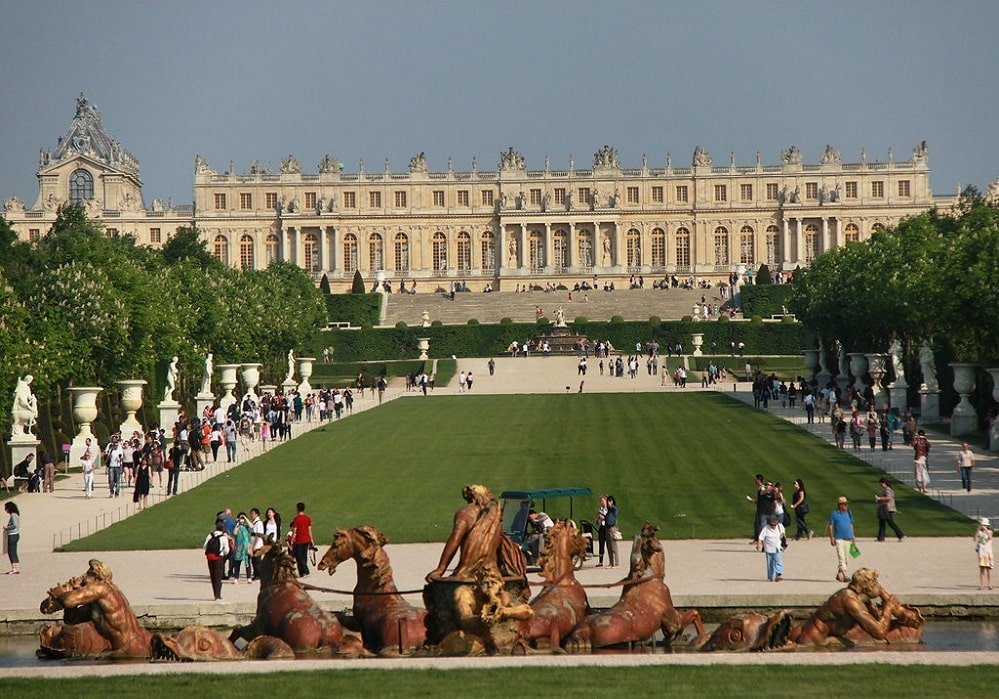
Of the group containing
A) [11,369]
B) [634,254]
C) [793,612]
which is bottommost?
[793,612]

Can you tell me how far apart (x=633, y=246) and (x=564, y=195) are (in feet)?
21.3

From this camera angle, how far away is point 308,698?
15.3m

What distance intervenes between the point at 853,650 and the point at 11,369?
25.6m

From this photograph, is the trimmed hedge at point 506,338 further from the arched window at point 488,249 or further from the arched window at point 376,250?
the arched window at point 376,250

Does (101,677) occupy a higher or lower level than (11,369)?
lower

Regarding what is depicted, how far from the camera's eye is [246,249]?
132125mm

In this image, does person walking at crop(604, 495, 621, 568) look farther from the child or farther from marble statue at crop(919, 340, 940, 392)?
marble statue at crop(919, 340, 940, 392)

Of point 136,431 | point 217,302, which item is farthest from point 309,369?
point 136,431

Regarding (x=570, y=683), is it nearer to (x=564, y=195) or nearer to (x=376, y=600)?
(x=376, y=600)

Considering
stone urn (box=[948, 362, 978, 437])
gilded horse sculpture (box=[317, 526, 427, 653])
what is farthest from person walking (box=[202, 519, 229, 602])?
stone urn (box=[948, 362, 978, 437])

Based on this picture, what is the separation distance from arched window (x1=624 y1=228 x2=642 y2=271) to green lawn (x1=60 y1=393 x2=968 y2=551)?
75.2m

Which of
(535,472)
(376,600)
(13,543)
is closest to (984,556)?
(376,600)

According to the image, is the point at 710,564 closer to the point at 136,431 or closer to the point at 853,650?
the point at 853,650

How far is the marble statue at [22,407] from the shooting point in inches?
1507
